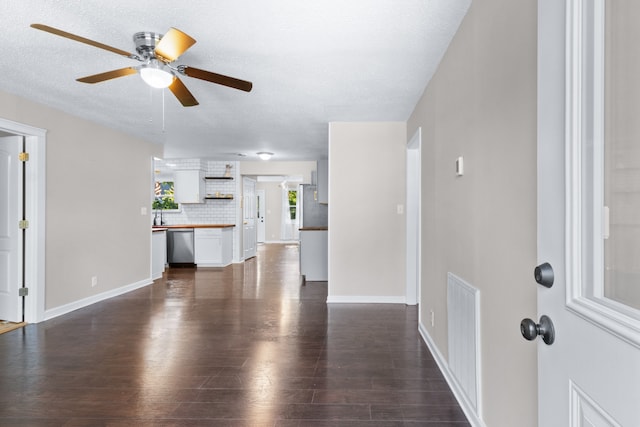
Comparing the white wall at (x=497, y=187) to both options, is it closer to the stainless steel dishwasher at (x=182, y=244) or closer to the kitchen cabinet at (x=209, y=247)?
the kitchen cabinet at (x=209, y=247)

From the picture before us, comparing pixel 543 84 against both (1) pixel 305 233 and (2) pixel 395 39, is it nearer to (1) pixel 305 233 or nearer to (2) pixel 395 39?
(2) pixel 395 39

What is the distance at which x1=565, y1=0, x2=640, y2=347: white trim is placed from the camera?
74 centimetres

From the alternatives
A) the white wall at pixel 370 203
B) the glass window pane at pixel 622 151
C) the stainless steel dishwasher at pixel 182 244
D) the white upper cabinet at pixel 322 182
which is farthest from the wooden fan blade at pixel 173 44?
the stainless steel dishwasher at pixel 182 244

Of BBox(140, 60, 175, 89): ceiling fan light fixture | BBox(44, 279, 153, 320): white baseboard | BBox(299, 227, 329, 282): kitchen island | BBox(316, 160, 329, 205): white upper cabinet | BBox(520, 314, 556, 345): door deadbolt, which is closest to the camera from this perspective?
BBox(520, 314, 556, 345): door deadbolt

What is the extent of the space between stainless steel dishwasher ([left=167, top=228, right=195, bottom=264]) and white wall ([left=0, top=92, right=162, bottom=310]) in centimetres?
189

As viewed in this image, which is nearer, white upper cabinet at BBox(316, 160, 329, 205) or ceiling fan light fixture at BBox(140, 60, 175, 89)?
ceiling fan light fixture at BBox(140, 60, 175, 89)


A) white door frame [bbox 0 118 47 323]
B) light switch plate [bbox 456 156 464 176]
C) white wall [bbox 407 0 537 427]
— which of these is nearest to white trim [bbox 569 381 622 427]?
white wall [bbox 407 0 537 427]

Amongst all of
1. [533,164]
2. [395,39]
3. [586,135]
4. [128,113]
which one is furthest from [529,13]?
[128,113]

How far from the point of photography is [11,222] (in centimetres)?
397

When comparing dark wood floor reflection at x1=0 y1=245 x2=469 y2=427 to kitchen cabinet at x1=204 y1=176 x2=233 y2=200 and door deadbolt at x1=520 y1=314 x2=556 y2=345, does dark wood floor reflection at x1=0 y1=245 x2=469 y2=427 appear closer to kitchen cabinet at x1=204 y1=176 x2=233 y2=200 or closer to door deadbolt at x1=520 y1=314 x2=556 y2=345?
door deadbolt at x1=520 y1=314 x2=556 y2=345

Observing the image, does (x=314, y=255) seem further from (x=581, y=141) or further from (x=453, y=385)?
(x=581, y=141)

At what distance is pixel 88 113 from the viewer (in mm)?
4418

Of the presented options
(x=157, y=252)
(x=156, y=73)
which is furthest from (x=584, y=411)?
(x=157, y=252)

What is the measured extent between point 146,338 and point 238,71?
2.63 meters
